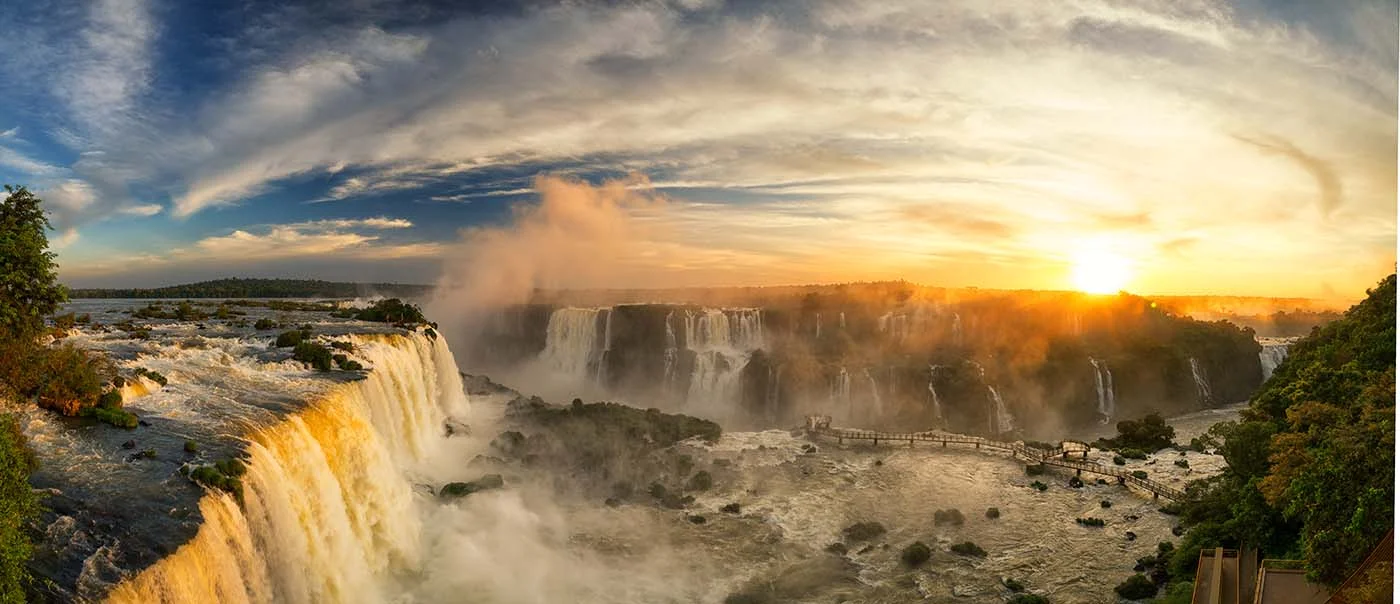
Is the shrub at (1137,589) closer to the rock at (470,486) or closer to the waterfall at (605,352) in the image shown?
the rock at (470,486)

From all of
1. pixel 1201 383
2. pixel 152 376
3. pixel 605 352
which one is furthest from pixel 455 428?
pixel 1201 383

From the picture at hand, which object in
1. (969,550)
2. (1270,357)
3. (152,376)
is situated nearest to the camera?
(152,376)

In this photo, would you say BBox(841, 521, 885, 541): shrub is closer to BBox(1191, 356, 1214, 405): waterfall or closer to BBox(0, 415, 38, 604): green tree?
BBox(0, 415, 38, 604): green tree

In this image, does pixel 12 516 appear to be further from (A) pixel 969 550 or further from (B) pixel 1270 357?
(B) pixel 1270 357

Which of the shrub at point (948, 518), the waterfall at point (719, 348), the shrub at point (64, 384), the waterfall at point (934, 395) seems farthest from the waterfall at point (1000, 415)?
the shrub at point (64, 384)

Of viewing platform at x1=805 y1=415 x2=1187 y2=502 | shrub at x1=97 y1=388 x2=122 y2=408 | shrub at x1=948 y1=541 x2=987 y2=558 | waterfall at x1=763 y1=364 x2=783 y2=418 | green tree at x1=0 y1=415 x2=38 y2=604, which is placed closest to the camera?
green tree at x1=0 y1=415 x2=38 y2=604

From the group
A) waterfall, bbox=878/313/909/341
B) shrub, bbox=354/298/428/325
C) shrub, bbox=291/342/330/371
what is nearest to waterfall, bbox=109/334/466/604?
shrub, bbox=291/342/330/371
